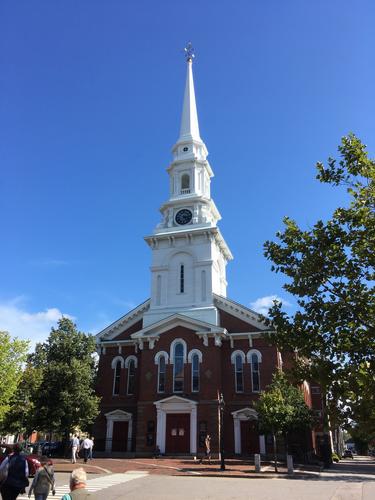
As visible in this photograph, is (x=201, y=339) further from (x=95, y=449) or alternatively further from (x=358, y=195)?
(x=358, y=195)

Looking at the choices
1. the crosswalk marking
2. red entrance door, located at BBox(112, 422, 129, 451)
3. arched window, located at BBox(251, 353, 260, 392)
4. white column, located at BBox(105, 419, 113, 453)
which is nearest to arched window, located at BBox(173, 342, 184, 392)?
arched window, located at BBox(251, 353, 260, 392)

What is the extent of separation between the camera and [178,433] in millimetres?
34312

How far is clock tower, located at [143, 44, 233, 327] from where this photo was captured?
39594 mm

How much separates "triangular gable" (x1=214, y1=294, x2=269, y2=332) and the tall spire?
1839 cm

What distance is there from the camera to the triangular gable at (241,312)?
37312mm

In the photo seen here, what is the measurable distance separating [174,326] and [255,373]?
7.52 m

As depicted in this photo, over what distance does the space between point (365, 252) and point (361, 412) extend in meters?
3.37

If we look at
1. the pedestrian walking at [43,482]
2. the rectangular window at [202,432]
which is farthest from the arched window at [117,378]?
the pedestrian walking at [43,482]

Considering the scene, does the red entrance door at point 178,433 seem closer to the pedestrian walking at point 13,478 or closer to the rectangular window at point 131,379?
the rectangular window at point 131,379

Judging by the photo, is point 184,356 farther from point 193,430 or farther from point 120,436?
point 120,436

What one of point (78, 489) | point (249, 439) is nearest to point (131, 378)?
point (249, 439)

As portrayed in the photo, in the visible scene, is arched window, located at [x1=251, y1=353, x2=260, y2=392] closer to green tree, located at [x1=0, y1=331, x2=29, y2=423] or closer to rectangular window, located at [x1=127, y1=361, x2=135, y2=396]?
rectangular window, located at [x1=127, y1=361, x2=135, y2=396]

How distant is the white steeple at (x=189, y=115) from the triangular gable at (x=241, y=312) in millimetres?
18391

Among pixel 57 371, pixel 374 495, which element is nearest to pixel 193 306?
pixel 57 371
